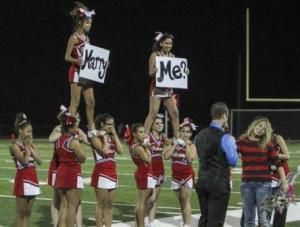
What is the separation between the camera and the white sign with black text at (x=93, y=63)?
877 centimetres

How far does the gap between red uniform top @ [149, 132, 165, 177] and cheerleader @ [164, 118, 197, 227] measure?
180 mm

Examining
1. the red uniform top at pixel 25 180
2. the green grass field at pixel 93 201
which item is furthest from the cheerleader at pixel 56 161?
the green grass field at pixel 93 201

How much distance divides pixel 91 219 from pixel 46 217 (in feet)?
2.44

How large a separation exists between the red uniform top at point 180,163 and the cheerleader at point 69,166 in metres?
1.90

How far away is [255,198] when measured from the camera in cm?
862

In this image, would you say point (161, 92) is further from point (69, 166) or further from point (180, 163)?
point (69, 166)

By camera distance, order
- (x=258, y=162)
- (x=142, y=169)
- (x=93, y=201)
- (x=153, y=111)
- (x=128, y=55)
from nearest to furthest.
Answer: (x=258, y=162), (x=142, y=169), (x=153, y=111), (x=93, y=201), (x=128, y=55)

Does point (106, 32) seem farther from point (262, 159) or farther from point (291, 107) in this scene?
point (262, 159)

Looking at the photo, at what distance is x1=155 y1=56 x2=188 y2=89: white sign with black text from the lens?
9617mm

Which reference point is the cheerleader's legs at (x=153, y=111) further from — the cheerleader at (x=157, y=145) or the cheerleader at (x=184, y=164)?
the cheerleader at (x=184, y=164)

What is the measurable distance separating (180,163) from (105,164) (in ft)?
4.35

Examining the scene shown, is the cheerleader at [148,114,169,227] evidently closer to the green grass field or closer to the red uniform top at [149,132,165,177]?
the red uniform top at [149,132,165,177]

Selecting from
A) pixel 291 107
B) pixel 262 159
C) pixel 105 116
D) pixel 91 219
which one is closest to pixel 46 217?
pixel 91 219

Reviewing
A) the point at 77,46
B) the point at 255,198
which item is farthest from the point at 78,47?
the point at 255,198
